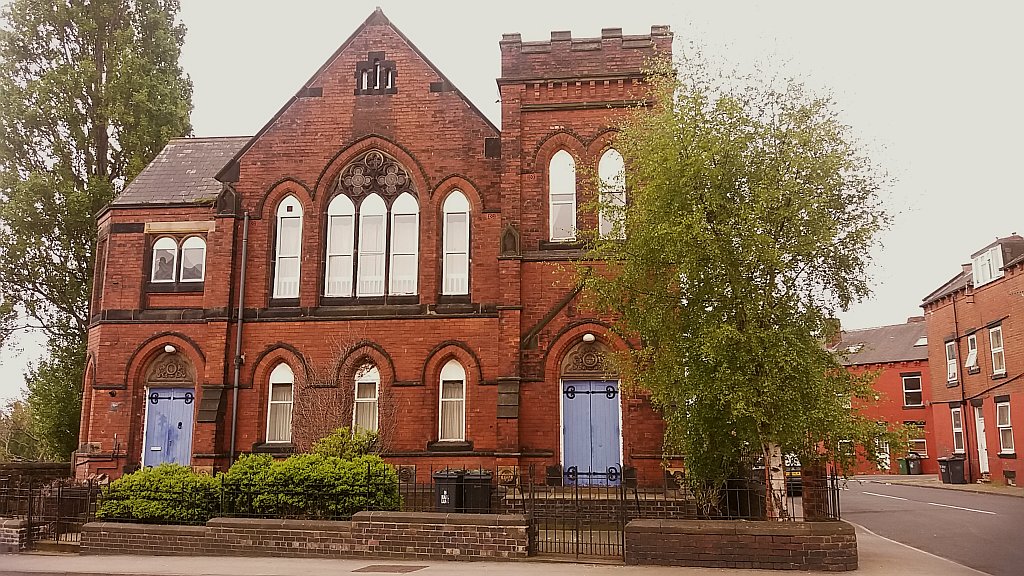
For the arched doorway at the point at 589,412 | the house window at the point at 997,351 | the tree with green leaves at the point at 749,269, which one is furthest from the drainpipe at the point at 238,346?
the house window at the point at 997,351

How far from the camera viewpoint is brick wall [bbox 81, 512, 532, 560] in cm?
1215

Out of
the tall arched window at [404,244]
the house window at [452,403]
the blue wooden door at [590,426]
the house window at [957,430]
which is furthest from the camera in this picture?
the house window at [957,430]

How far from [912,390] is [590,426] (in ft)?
112

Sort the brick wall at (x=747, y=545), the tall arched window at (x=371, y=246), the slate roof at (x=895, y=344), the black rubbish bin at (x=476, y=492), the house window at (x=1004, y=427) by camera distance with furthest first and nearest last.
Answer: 1. the slate roof at (x=895, y=344)
2. the house window at (x=1004, y=427)
3. the tall arched window at (x=371, y=246)
4. the black rubbish bin at (x=476, y=492)
5. the brick wall at (x=747, y=545)

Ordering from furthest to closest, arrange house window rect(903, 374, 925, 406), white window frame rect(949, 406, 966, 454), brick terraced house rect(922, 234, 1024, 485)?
house window rect(903, 374, 925, 406) < white window frame rect(949, 406, 966, 454) < brick terraced house rect(922, 234, 1024, 485)

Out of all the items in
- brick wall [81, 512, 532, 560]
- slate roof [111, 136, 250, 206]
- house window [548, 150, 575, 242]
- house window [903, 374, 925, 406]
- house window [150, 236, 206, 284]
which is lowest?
brick wall [81, 512, 532, 560]

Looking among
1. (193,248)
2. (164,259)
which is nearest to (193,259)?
(193,248)

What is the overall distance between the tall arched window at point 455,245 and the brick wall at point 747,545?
909 cm

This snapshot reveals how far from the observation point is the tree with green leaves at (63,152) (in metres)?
25.2

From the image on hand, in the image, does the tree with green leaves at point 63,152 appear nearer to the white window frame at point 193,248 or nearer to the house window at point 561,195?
the white window frame at point 193,248

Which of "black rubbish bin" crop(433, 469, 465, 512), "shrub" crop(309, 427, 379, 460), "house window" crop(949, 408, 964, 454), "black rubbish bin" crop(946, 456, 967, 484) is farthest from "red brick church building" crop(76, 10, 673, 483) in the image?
"house window" crop(949, 408, 964, 454)

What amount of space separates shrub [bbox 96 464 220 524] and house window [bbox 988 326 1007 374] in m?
27.9

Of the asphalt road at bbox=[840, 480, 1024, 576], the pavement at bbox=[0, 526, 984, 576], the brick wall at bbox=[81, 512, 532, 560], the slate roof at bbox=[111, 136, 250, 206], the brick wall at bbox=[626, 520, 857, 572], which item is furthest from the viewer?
the slate roof at bbox=[111, 136, 250, 206]

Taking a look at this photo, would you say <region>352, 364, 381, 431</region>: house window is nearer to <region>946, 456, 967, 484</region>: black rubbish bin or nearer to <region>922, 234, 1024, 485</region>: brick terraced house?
<region>922, 234, 1024, 485</region>: brick terraced house
